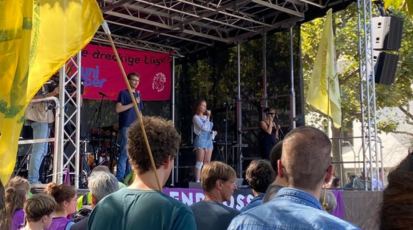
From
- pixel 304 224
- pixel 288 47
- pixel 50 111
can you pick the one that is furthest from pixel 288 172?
pixel 288 47

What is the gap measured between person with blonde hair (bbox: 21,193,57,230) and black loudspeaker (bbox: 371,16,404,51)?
25.1 ft

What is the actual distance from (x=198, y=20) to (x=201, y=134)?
102 inches

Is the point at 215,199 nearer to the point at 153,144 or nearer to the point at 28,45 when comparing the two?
the point at 153,144

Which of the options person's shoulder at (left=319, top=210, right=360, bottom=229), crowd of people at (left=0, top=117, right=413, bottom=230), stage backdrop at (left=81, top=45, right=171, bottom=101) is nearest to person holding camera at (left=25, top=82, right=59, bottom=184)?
stage backdrop at (left=81, top=45, right=171, bottom=101)

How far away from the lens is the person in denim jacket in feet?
5.48

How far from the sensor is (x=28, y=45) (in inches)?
138

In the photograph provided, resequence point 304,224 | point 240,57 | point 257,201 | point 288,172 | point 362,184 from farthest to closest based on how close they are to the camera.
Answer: point 240,57
point 362,184
point 257,201
point 288,172
point 304,224

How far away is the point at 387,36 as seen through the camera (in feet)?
31.6

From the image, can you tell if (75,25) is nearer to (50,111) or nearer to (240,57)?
(50,111)

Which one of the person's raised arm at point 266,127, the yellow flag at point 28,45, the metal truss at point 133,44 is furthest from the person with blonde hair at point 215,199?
the metal truss at point 133,44

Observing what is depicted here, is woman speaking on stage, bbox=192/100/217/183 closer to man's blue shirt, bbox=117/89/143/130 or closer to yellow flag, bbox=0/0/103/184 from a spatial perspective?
man's blue shirt, bbox=117/89/143/130

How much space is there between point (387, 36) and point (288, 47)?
2.41m

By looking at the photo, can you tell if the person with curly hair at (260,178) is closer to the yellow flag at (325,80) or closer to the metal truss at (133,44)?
the yellow flag at (325,80)

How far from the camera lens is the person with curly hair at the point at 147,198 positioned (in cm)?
223
